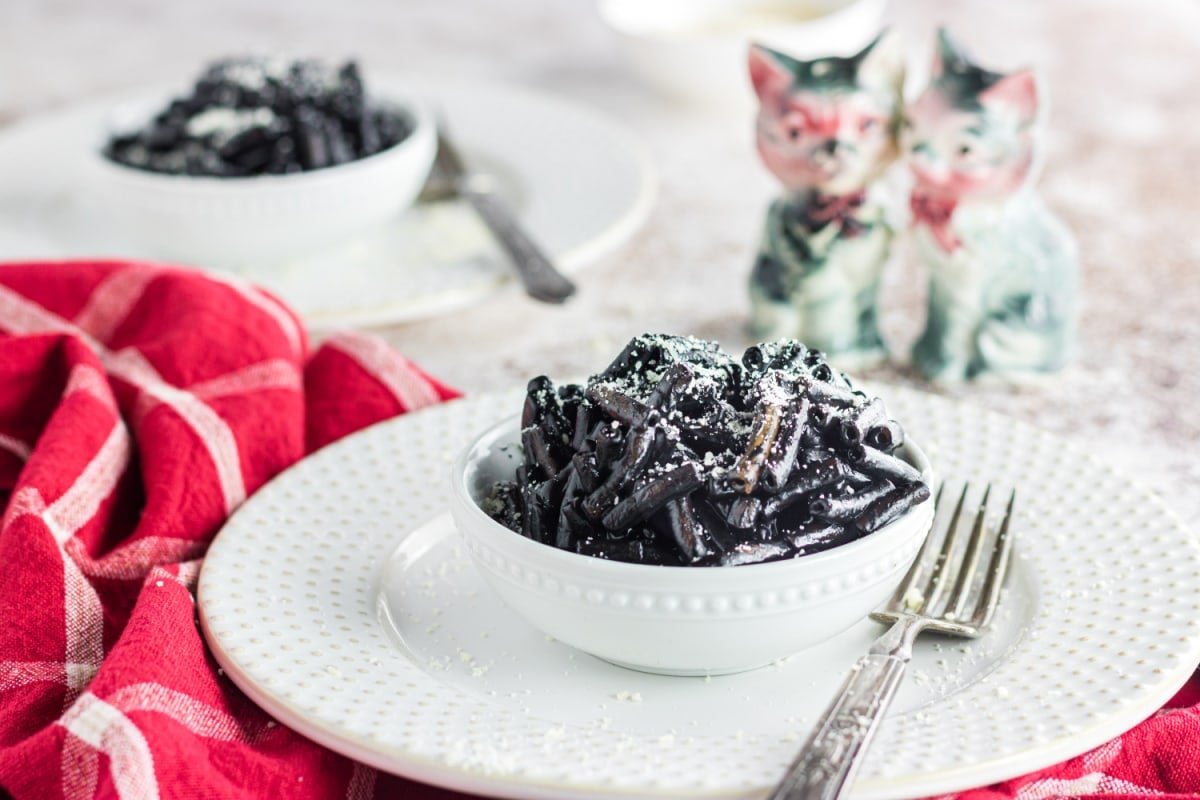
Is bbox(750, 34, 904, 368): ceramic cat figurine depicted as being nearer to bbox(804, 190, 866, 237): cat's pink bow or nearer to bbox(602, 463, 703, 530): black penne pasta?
bbox(804, 190, 866, 237): cat's pink bow

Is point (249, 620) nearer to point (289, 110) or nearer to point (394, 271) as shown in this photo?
point (394, 271)

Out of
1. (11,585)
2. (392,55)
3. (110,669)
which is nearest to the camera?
(110,669)

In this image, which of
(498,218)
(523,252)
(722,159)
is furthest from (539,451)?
(722,159)

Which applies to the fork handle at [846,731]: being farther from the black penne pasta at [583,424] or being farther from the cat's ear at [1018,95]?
the cat's ear at [1018,95]

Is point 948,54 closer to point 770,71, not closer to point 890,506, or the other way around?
point 770,71

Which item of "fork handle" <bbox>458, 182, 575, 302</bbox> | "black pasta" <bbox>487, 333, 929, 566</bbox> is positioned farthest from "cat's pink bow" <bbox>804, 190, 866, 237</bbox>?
"black pasta" <bbox>487, 333, 929, 566</bbox>

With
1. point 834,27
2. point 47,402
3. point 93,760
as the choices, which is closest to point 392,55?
point 834,27
